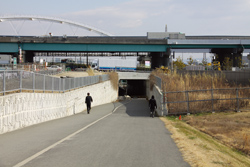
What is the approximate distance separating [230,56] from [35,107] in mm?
66450

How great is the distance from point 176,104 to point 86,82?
44.7 ft

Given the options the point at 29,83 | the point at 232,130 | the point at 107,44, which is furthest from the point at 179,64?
the point at 29,83

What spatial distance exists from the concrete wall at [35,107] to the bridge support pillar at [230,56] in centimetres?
4697

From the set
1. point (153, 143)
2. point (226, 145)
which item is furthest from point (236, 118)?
point (153, 143)

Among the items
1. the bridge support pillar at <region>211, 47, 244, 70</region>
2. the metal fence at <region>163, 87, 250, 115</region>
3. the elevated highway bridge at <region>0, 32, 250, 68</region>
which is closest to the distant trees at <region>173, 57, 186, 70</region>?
the elevated highway bridge at <region>0, 32, 250, 68</region>

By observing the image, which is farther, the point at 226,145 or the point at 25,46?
the point at 25,46

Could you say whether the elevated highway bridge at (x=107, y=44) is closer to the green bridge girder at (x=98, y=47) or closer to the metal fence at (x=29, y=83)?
the green bridge girder at (x=98, y=47)

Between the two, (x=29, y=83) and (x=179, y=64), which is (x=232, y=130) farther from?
(x=179, y=64)

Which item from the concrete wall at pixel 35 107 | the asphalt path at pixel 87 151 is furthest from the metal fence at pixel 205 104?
the asphalt path at pixel 87 151

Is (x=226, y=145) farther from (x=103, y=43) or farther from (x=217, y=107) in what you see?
(x=103, y=43)

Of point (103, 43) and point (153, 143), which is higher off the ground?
point (103, 43)

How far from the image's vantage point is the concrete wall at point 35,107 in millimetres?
12875

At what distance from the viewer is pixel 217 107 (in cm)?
2381

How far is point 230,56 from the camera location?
75.2 metres
